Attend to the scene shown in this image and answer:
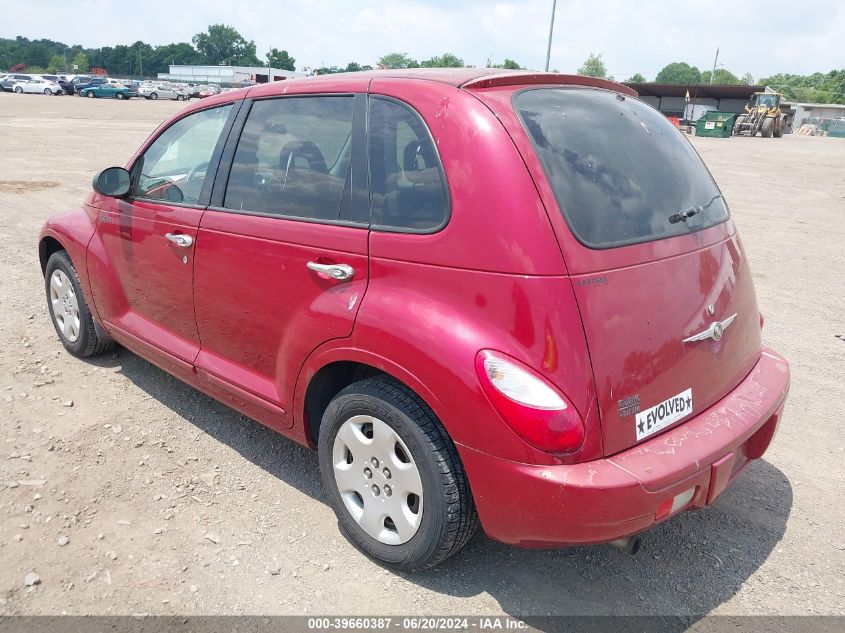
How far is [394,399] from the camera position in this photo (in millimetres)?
2355

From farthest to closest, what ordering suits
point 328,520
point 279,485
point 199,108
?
point 199,108 → point 279,485 → point 328,520

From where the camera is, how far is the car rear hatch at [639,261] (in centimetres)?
213

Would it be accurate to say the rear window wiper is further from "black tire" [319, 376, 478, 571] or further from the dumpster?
the dumpster

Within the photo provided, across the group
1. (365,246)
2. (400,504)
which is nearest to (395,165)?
(365,246)

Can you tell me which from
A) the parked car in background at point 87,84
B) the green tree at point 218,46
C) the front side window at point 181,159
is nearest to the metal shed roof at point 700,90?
the parked car in background at point 87,84

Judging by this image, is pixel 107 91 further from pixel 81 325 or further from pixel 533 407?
pixel 533 407

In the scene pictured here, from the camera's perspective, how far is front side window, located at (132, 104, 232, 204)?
3316mm

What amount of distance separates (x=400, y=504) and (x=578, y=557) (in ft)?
2.79

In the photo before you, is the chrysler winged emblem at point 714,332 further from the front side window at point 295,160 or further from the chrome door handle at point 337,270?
the front side window at point 295,160

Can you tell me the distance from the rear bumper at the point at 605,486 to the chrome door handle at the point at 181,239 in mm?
1837

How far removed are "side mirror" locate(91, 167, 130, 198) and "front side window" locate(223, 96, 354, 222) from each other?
35.3 inches

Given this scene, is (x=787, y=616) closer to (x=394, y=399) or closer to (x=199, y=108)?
(x=394, y=399)

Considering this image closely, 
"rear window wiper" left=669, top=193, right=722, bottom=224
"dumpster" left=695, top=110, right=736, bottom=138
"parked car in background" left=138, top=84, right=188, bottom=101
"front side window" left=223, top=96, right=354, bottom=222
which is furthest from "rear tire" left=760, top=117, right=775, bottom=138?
"parked car in background" left=138, top=84, right=188, bottom=101

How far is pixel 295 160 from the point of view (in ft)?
9.44
